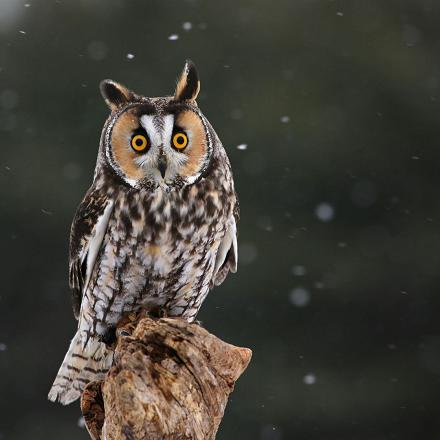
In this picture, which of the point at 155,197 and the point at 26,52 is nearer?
the point at 155,197

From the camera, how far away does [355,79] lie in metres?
8.87

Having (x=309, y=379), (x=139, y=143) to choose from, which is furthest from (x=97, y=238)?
(x=309, y=379)

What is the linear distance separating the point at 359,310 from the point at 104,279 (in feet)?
16.6

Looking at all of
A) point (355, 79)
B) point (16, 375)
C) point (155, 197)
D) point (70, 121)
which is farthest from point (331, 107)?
point (155, 197)

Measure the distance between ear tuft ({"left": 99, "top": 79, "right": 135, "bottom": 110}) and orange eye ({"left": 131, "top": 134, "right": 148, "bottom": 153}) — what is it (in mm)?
183

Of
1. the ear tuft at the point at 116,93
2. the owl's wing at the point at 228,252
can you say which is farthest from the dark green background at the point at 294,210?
the ear tuft at the point at 116,93

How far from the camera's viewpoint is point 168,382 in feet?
10.8

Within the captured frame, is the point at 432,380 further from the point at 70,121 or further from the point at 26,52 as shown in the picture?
the point at 26,52

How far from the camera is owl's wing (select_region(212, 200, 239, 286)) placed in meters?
4.01

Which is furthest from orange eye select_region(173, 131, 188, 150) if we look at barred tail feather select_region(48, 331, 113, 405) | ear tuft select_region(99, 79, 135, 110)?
barred tail feather select_region(48, 331, 113, 405)

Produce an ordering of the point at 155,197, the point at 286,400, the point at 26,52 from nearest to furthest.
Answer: the point at 155,197
the point at 286,400
the point at 26,52

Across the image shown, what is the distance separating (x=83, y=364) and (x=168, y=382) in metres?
0.92

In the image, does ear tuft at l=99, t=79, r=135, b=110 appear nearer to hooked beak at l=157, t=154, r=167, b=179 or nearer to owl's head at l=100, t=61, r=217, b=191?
owl's head at l=100, t=61, r=217, b=191

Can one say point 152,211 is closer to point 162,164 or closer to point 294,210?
point 162,164
